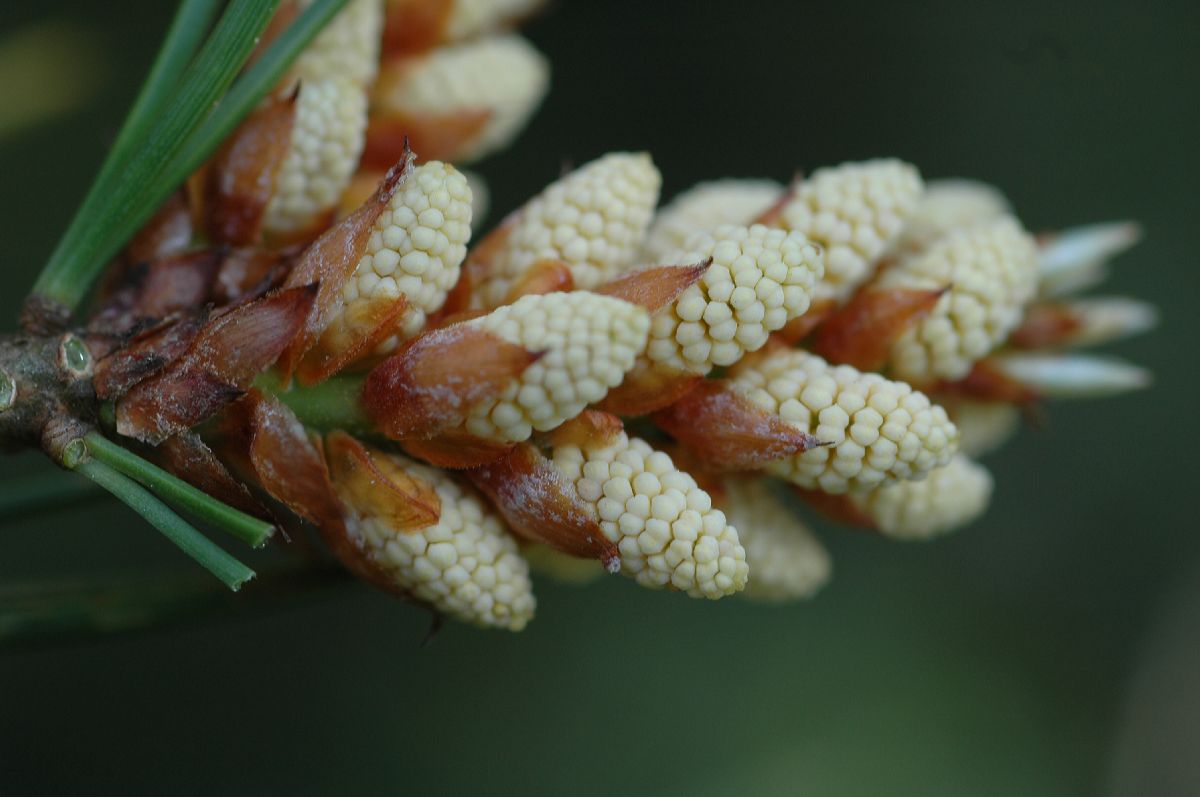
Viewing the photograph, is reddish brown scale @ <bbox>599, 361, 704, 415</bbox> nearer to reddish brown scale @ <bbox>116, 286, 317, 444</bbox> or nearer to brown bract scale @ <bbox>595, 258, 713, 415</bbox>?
Answer: brown bract scale @ <bbox>595, 258, 713, 415</bbox>

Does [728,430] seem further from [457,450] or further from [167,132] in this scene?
[167,132]

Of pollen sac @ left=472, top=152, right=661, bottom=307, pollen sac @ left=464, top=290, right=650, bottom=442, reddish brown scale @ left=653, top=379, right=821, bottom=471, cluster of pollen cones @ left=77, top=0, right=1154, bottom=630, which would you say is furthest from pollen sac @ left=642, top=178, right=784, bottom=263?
pollen sac @ left=464, top=290, right=650, bottom=442

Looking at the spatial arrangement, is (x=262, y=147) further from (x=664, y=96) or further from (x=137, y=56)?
(x=664, y=96)

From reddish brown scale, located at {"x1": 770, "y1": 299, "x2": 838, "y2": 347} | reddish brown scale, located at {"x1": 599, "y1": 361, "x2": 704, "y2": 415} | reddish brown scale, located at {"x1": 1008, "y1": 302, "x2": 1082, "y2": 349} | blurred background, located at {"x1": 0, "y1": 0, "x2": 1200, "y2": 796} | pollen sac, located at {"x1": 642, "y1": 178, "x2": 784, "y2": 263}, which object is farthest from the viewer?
blurred background, located at {"x1": 0, "y1": 0, "x2": 1200, "y2": 796}

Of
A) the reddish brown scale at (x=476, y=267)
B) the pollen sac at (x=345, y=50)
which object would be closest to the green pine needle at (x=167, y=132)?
the pollen sac at (x=345, y=50)

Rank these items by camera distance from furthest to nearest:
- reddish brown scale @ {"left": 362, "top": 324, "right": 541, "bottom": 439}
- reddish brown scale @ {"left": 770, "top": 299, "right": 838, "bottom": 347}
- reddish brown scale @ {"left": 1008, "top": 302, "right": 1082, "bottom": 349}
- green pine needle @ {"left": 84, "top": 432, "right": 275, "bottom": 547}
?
reddish brown scale @ {"left": 1008, "top": 302, "right": 1082, "bottom": 349}
reddish brown scale @ {"left": 770, "top": 299, "right": 838, "bottom": 347}
reddish brown scale @ {"left": 362, "top": 324, "right": 541, "bottom": 439}
green pine needle @ {"left": 84, "top": 432, "right": 275, "bottom": 547}

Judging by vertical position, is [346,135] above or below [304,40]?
below

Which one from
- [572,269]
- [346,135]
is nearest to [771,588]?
[572,269]
